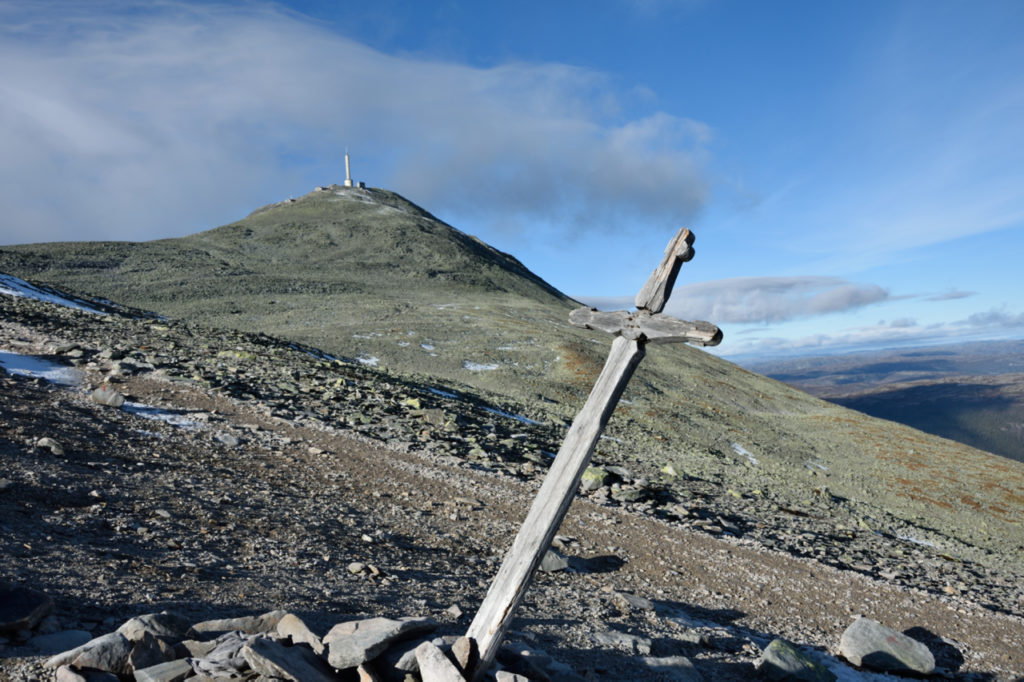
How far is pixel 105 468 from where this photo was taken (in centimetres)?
1235

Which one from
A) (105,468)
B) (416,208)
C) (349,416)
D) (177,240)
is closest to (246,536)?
(105,468)

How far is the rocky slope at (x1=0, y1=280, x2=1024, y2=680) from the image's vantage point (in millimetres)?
8797

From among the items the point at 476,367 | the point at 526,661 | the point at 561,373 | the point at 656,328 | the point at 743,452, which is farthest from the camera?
the point at 561,373

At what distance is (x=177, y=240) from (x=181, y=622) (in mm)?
119068

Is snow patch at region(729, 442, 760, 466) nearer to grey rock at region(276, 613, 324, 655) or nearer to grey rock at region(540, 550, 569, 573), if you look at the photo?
grey rock at region(540, 550, 569, 573)

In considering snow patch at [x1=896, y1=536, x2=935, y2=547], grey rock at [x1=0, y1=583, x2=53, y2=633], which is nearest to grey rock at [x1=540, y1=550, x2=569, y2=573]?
grey rock at [x1=0, y1=583, x2=53, y2=633]

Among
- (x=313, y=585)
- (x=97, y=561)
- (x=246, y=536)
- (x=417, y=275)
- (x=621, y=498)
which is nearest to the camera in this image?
(x=97, y=561)

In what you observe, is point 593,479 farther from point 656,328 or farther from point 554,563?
point 656,328

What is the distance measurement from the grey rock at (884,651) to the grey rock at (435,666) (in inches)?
348

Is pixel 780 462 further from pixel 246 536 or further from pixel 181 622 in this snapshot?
pixel 181 622

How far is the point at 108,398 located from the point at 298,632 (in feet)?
44.5

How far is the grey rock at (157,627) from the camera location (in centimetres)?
604

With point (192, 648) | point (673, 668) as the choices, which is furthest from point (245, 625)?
point (673, 668)

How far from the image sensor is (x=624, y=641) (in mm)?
9453
